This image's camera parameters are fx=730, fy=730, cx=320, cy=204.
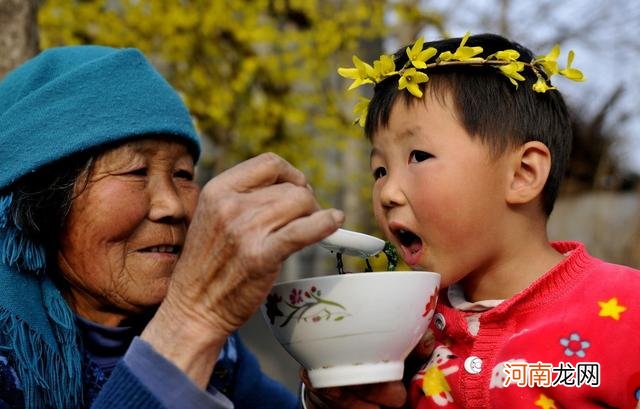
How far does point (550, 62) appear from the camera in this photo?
192 cm

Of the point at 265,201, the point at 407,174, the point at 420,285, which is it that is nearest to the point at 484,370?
the point at 420,285

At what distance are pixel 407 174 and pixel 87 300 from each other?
3.37ft

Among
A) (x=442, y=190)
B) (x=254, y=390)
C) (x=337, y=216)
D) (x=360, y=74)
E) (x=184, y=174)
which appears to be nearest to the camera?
(x=337, y=216)

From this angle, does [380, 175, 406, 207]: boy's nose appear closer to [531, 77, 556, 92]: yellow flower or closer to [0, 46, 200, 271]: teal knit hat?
[531, 77, 556, 92]: yellow flower

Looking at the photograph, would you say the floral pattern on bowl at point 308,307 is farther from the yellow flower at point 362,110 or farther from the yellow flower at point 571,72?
the yellow flower at point 571,72

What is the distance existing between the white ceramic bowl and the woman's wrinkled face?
22.3 inches

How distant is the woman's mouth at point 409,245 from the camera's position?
6.09ft

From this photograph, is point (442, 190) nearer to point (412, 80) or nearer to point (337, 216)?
point (412, 80)

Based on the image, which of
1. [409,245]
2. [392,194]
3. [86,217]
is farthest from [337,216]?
[86,217]

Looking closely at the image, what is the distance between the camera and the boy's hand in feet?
5.79

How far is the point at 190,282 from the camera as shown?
5.12 feet

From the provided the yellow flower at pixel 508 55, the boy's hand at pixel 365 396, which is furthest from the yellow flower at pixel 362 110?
the boy's hand at pixel 365 396

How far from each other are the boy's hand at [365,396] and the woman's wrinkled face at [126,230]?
565mm

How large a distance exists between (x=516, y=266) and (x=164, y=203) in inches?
38.1
